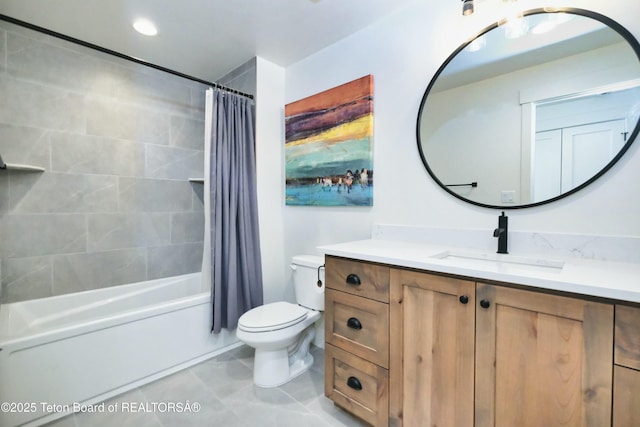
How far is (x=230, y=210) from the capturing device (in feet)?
7.16

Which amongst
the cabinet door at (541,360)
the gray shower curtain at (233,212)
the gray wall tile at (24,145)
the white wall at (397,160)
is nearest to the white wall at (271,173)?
the white wall at (397,160)

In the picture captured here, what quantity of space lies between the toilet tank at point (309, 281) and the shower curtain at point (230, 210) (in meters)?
0.43

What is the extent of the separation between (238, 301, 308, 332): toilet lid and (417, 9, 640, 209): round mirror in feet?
3.99

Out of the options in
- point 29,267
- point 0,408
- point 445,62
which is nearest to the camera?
point 0,408

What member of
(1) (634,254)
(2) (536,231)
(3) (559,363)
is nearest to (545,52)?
(2) (536,231)

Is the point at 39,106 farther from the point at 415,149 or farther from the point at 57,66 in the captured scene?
the point at 415,149

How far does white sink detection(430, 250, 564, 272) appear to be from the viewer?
116cm

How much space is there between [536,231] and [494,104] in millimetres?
664

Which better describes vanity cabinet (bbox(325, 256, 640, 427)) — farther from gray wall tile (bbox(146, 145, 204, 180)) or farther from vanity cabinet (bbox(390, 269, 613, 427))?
gray wall tile (bbox(146, 145, 204, 180))

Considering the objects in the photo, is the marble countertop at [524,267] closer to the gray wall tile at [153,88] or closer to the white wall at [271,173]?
the white wall at [271,173]

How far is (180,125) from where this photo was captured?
2.75 metres

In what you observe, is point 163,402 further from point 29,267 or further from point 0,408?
point 29,267

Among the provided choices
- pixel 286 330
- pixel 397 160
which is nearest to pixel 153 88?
→ pixel 397 160

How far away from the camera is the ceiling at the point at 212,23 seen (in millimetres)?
1746
